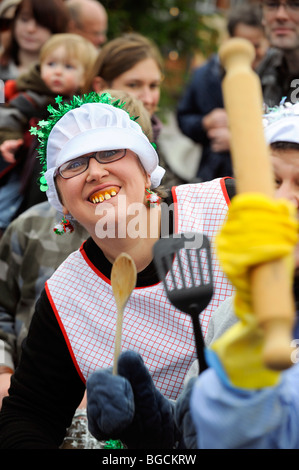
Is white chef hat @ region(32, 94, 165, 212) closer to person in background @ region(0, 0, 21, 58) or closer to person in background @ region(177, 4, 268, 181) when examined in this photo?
person in background @ region(177, 4, 268, 181)

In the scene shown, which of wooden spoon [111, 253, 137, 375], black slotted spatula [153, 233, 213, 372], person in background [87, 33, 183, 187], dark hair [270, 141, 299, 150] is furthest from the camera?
person in background [87, 33, 183, 187]

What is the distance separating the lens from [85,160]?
1814mm

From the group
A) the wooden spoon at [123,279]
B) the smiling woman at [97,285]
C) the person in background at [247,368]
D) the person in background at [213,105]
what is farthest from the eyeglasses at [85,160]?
the person in background at [213,105]

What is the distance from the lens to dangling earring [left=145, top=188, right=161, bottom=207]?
A: 194 cm

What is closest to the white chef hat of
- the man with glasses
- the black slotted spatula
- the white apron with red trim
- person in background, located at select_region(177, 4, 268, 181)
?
the white apron with red trim

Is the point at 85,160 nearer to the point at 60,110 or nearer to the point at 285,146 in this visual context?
the point at 60,110

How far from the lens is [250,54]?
91 cm

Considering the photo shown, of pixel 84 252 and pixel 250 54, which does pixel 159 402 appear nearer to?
pixel 84 252

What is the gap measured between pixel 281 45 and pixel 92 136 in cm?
188

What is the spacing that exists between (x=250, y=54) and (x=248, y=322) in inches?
14.2

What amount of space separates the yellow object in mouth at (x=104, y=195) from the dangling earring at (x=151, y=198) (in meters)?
0.18

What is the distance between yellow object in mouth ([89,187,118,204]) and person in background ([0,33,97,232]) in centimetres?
Result: 135

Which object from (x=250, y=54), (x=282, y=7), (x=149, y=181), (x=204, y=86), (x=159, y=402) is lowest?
(x=159, y=402)
